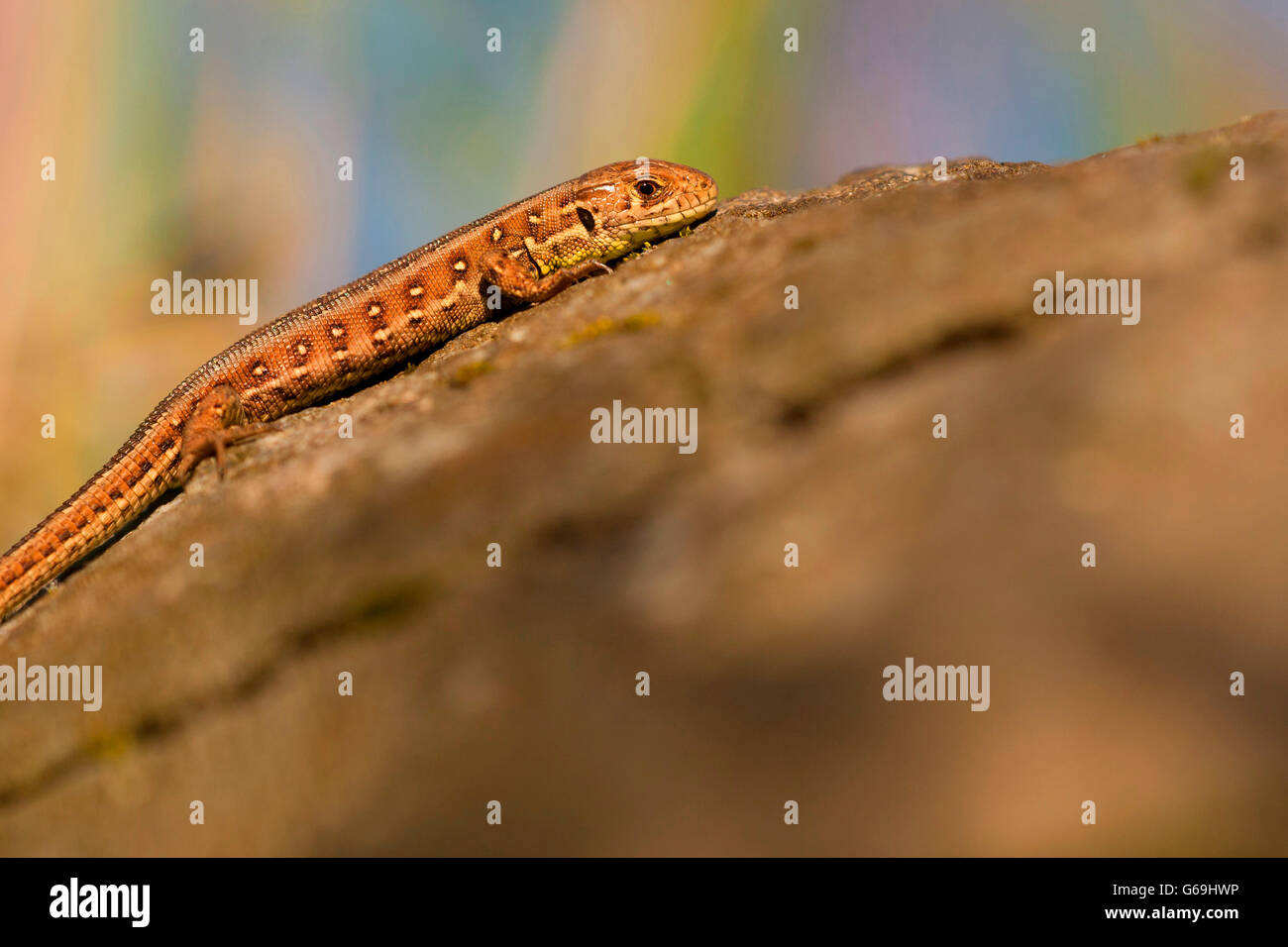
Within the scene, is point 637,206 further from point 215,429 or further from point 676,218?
point 215,429

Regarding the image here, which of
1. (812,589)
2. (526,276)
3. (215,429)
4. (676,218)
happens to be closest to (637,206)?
(676,218)

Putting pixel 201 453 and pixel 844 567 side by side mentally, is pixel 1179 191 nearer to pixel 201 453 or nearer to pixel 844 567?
pixel 844 567

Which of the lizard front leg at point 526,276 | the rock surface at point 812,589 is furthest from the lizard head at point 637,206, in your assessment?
the rock surface at point 812,589

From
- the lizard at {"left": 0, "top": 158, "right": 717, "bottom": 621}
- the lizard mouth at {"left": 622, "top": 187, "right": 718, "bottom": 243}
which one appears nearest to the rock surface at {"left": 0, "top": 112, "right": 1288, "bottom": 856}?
the lizard mouth at {"left": 622, "top": 187, "right": 718, "bottom": 243}

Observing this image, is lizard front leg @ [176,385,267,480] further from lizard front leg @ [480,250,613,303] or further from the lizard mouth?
the lizard mouth

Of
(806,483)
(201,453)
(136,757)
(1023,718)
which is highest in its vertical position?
(201,453)

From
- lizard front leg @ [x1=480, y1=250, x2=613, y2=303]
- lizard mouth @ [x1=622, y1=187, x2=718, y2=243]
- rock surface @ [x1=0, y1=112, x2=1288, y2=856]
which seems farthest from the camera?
lizard mouth @ [x1=622, y1=187, x2=718, y2=243]

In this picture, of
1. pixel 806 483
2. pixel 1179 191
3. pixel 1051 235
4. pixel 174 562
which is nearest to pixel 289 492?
pixel 174 562
